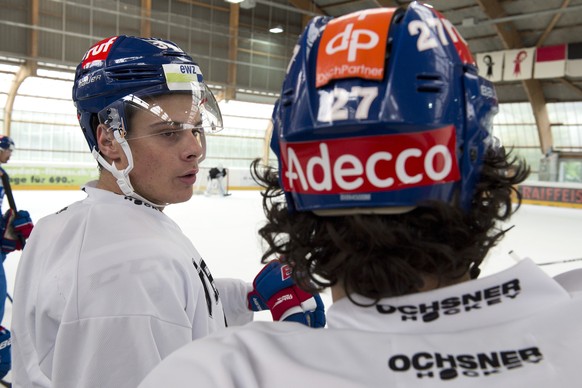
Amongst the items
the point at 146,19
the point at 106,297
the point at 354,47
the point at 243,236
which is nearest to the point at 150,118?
the point at 106,297

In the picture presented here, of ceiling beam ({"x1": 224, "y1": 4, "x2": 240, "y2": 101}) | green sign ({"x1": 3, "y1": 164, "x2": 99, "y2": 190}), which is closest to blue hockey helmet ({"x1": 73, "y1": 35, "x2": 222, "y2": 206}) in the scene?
green sign ({"x1": 3, "y1": 164, "x2": 99, "y2": 190})

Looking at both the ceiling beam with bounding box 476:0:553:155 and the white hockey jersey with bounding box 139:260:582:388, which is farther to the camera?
the ceiling beam with bounding box 476:0:553:155

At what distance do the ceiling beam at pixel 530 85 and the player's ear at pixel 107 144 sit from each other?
19906 millimetres

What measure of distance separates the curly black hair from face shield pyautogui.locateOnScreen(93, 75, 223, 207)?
89 centimetres

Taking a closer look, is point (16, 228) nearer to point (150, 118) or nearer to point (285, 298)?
point (150, 118)

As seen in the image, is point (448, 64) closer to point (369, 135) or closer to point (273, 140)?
point (369, 135)

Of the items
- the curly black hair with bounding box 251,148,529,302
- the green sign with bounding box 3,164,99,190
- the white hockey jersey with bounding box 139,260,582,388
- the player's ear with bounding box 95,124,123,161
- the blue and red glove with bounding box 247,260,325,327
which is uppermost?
the player's ear with bounding box 95,124,123,161

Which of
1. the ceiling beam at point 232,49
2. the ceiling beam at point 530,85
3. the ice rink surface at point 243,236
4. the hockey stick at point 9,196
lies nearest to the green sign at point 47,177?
the ice rink surface at point 243,236

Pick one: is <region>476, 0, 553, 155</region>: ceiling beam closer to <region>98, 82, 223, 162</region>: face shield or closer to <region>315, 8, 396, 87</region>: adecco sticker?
<region>98, 82, 223, 162</region>: face shield

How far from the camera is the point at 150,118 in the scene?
1.77 metres

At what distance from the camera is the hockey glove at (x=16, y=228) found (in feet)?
12.6

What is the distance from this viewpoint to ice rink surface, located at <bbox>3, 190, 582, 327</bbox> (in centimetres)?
635

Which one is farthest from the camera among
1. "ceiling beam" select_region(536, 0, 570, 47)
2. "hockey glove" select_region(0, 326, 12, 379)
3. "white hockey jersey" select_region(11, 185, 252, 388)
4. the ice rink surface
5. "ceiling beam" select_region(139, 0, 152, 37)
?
"ceiling beam" select_region(139, 0, 152, 37)

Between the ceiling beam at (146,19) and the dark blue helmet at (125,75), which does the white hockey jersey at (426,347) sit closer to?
the dark blue helmet at (125,75)
